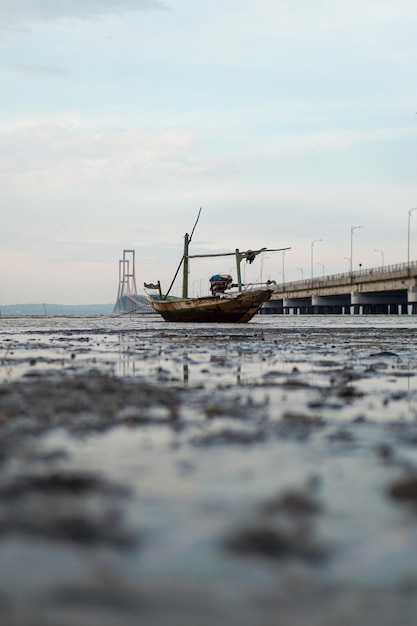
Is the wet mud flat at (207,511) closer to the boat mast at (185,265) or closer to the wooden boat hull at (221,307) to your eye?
the wooden boat hull at (221,307)

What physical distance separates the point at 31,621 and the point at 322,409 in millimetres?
4834

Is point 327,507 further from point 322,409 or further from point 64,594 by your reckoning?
point 322,409

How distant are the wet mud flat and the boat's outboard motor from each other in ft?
149

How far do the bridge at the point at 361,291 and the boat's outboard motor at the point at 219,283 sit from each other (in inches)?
2065

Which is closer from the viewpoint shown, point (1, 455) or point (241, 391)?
point (1, 455)

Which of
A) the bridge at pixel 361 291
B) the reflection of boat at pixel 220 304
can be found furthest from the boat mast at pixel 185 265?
the bridge at pixel 361 291

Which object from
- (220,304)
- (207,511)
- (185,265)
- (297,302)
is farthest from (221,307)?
(297,302)

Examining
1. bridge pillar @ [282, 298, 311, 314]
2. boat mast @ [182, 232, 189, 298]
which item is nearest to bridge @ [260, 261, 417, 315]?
bridge pillar @ [282, 298, 311, 314]

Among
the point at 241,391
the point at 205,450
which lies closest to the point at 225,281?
the point at 241,391

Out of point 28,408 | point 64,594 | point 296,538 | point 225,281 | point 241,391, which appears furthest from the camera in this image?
point 225,281

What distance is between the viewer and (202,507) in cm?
331

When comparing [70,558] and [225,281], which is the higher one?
[225,281]

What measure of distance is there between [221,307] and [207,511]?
149ft

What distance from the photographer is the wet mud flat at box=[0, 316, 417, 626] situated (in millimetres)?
2248
